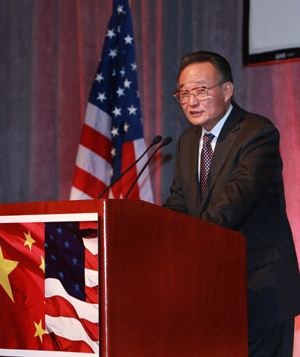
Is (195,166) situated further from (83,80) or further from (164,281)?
(83,80)

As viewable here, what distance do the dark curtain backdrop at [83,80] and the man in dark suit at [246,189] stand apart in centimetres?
146

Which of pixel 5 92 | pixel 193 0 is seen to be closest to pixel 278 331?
pixel 193 0

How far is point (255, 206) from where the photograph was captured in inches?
87.3

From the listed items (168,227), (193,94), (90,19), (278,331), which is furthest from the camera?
(90,19)

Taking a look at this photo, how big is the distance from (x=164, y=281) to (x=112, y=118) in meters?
2.92

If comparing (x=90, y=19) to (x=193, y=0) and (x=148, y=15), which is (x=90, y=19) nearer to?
(x=148, y=15)

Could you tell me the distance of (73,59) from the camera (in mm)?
4941

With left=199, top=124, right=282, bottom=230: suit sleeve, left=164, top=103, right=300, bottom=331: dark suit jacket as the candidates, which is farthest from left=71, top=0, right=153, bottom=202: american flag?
left=199, top=124, right=282, bottom=230: suit sleeve

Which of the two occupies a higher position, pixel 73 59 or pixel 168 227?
pixel 73 59

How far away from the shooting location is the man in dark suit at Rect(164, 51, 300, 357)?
2.19 metres

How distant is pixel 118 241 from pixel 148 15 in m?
3.43

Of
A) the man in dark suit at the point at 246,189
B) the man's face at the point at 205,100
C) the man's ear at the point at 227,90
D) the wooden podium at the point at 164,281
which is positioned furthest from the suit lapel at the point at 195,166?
the wooden podium at the point at 164,281

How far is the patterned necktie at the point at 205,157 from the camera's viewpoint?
250 centimetres

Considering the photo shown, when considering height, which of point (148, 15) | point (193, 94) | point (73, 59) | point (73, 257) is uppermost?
point (148, 15)
